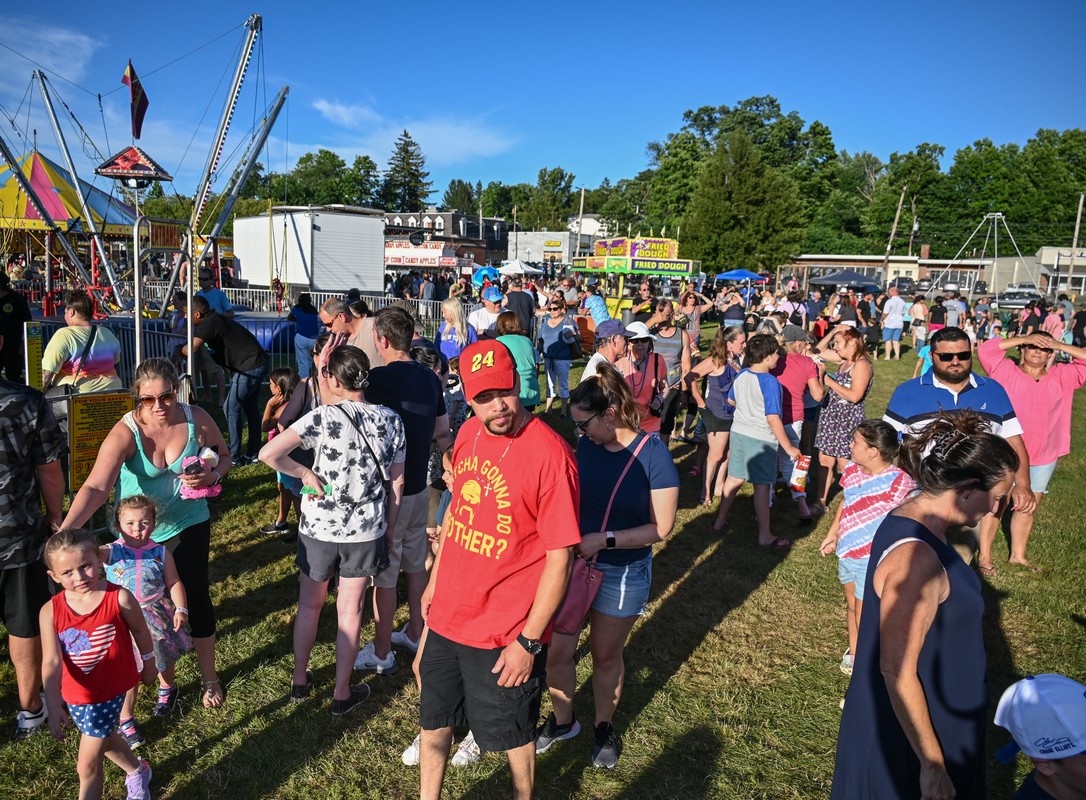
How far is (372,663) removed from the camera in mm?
4023

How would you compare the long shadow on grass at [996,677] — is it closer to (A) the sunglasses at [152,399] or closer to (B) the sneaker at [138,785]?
(B) the sneaker at [138,785]

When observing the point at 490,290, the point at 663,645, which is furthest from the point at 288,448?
the point at 490,290

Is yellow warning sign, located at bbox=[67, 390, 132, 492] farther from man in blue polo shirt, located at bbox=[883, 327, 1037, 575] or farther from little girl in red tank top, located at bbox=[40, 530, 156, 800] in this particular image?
man in blue polo shirt, located at bbox=[883, 327, 1037, 575]

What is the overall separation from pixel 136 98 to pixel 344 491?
9.60 metres

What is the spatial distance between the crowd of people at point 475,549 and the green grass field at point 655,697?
15 centimetres

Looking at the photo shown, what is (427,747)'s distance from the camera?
8.46 feet

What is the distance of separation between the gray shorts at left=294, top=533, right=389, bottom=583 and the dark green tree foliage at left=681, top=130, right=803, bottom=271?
36.9m

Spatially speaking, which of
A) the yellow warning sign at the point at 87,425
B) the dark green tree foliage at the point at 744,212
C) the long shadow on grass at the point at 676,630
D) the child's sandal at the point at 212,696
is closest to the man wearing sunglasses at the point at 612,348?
the long shadow on grass at the point at 676,630

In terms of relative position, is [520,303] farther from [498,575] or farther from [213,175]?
[498,575]

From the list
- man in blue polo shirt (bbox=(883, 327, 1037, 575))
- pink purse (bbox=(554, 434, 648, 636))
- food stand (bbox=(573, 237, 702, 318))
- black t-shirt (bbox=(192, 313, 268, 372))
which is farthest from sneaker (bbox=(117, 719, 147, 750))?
food stand (bbox=(573, 237, 702, 318))

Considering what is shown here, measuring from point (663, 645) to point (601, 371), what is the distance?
90.2 inches

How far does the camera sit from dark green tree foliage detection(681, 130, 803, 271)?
120 feet

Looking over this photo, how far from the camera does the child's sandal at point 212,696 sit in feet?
11.8

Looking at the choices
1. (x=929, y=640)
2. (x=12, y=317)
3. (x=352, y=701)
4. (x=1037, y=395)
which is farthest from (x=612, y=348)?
(x=12, y=317)
